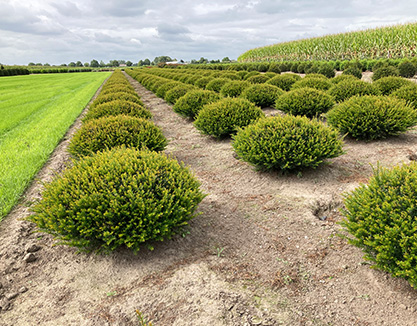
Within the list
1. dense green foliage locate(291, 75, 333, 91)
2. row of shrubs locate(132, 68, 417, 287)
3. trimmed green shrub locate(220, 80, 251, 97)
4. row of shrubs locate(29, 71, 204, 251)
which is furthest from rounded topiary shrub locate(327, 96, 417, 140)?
trimmed green shrub locate(220, 80, 251, 97)

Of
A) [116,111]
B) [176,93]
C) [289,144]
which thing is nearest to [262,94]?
[176,93]

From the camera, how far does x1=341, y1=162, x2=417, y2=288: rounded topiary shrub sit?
96.0 inches

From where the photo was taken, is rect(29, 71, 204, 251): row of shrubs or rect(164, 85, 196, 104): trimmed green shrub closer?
rect(29, 71, 204, 251): row of shrubs

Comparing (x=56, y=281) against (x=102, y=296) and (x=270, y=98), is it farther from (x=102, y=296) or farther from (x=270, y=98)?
(x=270, y=98)

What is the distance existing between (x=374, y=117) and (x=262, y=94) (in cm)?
437

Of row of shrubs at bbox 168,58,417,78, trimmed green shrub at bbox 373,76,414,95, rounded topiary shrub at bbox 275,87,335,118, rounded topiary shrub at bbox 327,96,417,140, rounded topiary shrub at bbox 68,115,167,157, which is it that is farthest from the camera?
row of shrubs at bbox 168,58,417,78

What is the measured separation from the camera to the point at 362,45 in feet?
98.4

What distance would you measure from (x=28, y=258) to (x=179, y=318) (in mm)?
2095

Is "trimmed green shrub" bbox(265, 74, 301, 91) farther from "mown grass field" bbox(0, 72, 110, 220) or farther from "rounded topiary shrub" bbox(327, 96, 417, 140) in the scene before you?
"mown grass field" bbox(0, 72, 110, 220)

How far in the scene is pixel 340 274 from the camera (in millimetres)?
2971

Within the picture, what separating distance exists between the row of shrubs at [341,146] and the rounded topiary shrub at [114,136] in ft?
5.66

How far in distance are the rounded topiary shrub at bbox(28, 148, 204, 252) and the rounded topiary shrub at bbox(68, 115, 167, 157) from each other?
1.98 metres

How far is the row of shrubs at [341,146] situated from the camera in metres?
2.56

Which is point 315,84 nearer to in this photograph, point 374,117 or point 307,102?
point 307,102
